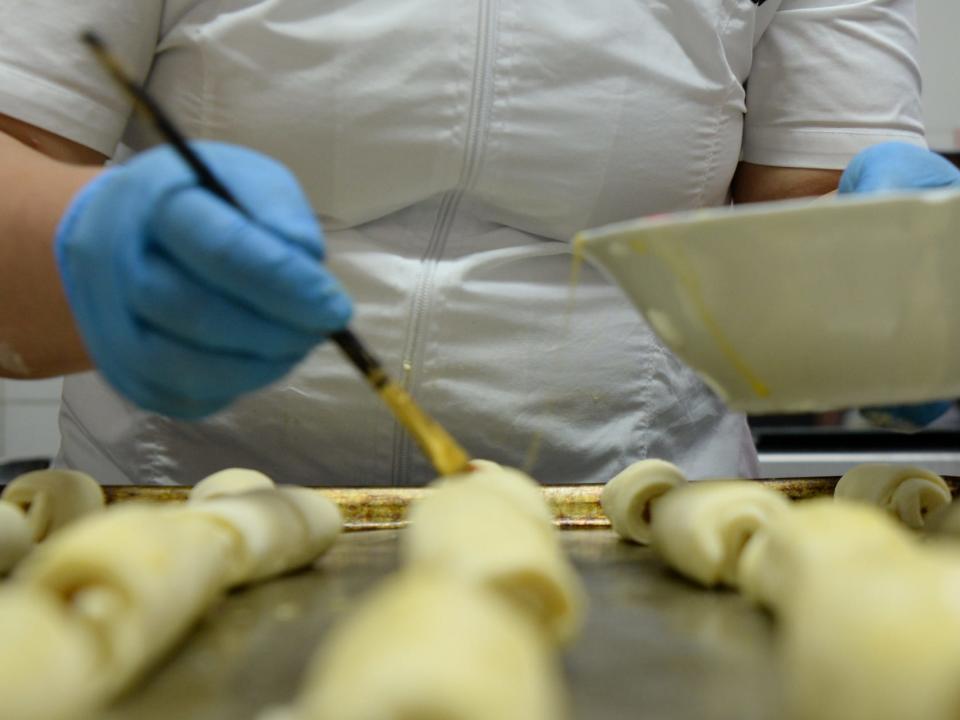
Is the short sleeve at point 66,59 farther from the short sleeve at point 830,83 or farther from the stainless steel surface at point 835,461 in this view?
the stainless steel surface at point 835,461

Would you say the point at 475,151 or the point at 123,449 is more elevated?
the point at 475,151

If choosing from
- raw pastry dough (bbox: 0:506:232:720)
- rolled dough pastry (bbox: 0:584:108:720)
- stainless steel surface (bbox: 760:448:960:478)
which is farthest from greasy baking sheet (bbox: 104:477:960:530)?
stainless steel surface (bbox: 760:448:960:478)

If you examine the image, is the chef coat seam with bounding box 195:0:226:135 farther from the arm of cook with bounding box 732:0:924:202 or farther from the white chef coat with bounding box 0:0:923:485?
the arm of cook with bounding box 732:0:924:202

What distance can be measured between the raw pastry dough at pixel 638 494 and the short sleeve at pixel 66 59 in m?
0.67

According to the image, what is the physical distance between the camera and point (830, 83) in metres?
1.39

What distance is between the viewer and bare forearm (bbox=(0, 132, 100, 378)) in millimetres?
936

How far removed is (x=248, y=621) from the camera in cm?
75

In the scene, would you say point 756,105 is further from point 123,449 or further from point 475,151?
point 123,449

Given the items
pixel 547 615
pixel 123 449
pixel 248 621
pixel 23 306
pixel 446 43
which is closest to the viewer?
pixel 547 615

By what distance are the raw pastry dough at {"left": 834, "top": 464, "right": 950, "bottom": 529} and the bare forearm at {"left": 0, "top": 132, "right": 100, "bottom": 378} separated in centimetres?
79

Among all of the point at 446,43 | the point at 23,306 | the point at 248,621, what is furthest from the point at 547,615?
the point at 446,43

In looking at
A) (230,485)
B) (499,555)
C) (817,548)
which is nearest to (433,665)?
(499,555)

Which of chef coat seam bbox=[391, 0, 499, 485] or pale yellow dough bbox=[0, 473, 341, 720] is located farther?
chef coat seam bbox=[391, 0, 499, 485]

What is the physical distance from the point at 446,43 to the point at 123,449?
615mm
